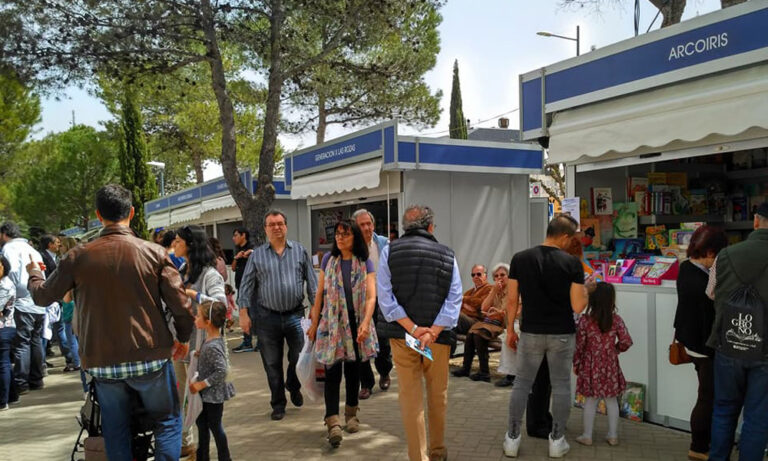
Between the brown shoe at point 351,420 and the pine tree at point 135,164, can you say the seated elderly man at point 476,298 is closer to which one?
the brown shoe at point 351,420

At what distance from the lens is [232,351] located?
853 centimetres

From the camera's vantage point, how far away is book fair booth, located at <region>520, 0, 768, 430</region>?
411cm

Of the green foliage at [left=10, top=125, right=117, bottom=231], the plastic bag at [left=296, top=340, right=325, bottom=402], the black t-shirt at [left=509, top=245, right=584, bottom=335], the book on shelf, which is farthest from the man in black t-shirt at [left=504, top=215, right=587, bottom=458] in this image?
the green foliage at [left=10, top=125, right=117, bottom=231]

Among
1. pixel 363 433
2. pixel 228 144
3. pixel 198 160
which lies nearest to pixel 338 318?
pixel 363 433

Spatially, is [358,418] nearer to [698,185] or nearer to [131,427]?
[131,427]

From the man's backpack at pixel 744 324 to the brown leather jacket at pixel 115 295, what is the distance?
9.99 ft

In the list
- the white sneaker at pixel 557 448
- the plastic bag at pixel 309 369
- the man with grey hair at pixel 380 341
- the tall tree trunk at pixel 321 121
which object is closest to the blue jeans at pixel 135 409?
the plastic bag at pixel 309 369

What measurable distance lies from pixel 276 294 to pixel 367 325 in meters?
1.00

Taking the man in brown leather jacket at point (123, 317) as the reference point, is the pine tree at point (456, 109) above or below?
above

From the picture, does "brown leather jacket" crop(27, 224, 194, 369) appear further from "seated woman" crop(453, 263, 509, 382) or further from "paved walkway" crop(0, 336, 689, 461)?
"seated woman" crop(453, 263, 509, 382)

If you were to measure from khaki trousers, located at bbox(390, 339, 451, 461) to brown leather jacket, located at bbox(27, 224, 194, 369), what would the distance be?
1.42m

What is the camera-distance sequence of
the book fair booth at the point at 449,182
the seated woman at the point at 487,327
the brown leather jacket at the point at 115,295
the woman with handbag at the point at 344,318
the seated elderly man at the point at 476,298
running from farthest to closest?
the book fair booth at the point at 449,182 → the seated elderly man at the point at 476,298 → the seated woman at the point at 487,327 → the woman with handbag at the point at 344,318 → the brown leather jacket at the point at 115,295

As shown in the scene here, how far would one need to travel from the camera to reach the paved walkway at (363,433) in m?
4.16

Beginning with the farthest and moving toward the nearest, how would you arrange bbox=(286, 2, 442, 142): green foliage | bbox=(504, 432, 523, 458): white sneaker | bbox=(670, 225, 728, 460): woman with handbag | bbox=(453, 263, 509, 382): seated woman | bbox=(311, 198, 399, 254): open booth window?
bbox=(286, 2, 442, 142): green foliage, bbox=(311, 198, 399, 254): open booth window, bbox=(453, 263, 509, 382): seated woman, bbox=(504, 432, 523, 458): white sneaker, bbox=(670, 225, 728, 460): woman with handbag
